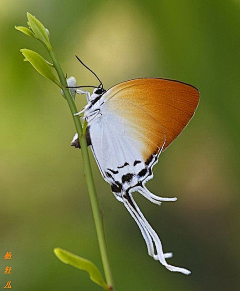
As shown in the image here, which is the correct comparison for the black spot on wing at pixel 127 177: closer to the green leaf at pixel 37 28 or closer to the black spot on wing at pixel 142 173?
the black spot on wing at pixel 142 173

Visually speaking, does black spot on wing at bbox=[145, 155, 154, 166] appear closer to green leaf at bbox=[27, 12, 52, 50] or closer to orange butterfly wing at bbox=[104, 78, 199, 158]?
orange butterfly wing at bbox=[104, 78, 199, 158]

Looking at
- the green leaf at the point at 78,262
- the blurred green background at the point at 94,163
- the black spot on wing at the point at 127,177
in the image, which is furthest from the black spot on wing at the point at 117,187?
the blurred green background at the point at 94,163

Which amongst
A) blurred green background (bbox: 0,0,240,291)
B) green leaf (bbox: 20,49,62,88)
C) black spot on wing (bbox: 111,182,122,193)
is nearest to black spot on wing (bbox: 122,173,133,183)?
black spot on wing (bbox: 111,182,122,193)

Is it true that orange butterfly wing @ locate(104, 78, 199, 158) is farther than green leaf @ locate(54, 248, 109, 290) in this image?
Yes

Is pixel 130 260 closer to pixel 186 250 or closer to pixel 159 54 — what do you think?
pixel 186 250

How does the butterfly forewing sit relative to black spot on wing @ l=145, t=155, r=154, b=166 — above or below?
above

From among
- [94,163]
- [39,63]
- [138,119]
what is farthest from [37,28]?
[94,163]
